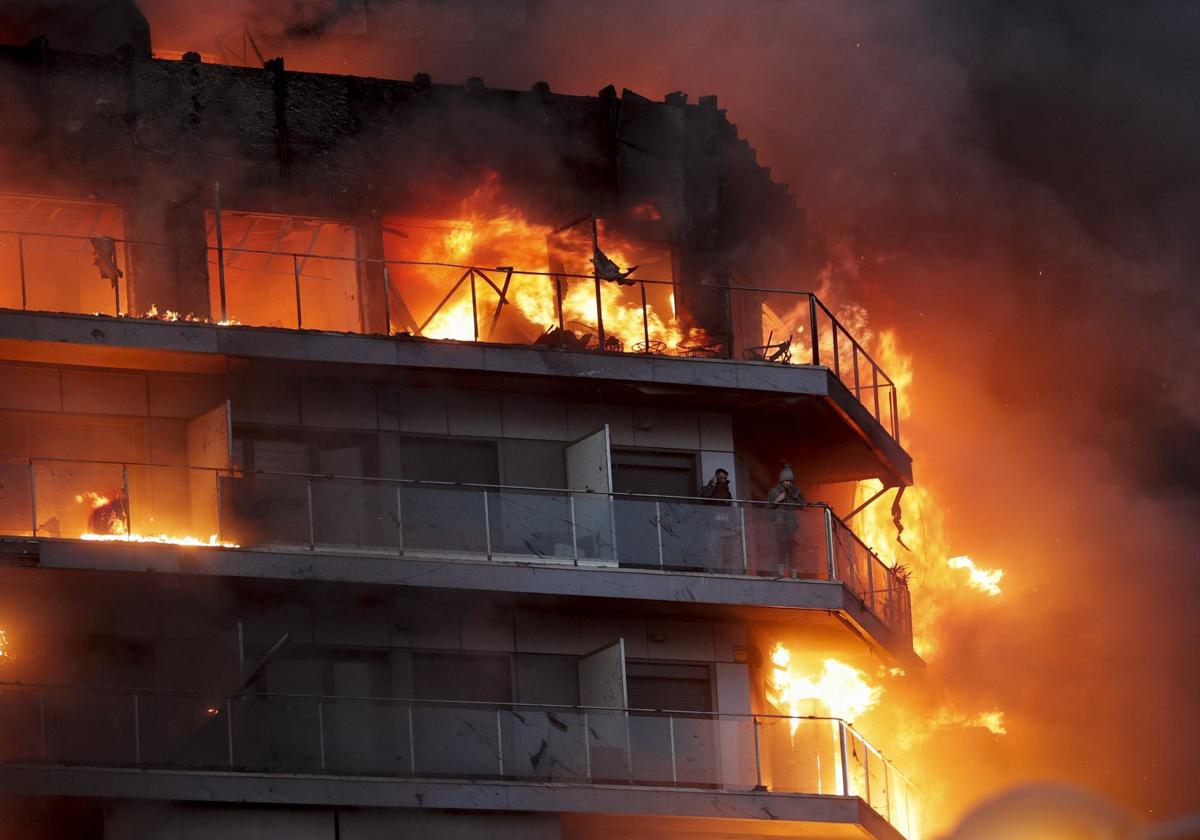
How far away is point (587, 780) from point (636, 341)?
7921mm

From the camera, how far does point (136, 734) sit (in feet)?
82.5

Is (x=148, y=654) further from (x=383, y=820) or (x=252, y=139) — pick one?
(x=252, y=139)

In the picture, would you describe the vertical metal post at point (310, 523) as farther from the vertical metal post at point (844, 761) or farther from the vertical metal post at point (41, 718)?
the vertical metal post at point (844, 761)

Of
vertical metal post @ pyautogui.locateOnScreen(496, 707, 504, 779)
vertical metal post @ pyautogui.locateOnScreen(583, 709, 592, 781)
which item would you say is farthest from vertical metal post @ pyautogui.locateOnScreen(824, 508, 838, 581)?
vertical metal post @ pyautogui.locateOnScreen(496, 707, 504, 779)

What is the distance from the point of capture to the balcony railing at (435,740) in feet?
81.6

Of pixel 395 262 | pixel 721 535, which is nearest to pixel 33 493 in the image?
pixel 395 262

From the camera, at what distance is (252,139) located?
3145cm

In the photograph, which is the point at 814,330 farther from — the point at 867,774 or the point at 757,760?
the point at 757,760

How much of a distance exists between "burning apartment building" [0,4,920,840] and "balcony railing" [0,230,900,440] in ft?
0.20

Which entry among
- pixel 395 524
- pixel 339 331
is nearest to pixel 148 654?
pixel 395 524

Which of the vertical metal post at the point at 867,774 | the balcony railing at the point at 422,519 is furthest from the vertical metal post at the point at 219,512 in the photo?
the vertical metal post at the point at 867,774

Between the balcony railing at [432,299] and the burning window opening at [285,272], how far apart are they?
0.02 m

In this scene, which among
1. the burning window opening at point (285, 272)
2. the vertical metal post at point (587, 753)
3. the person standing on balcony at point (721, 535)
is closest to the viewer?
the vertical metal post at point (587, 753)

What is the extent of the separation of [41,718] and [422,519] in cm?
613
